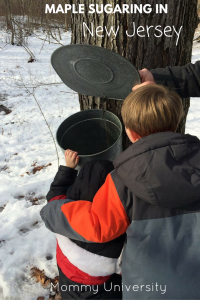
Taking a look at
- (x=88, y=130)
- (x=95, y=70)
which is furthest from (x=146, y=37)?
(x=88, y=130)

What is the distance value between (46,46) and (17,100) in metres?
6.16

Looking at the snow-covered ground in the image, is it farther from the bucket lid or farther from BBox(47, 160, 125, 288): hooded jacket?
the bucket lid

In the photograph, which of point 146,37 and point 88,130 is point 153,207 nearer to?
point 88,130

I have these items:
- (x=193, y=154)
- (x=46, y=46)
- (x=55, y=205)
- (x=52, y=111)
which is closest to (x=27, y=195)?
(x=55, y=205)

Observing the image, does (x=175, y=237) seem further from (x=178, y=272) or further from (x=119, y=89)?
(x=119, y=89)

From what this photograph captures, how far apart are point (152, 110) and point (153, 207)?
486 mm

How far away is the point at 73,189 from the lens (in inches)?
54.6

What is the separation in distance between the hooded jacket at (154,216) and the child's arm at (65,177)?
39 cm

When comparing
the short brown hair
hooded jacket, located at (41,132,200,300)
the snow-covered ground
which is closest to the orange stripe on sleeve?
hooded jacket, located at (41,132,200,300)

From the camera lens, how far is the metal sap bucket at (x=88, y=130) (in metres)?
1.92

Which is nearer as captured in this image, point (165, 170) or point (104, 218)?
point (165, 170)

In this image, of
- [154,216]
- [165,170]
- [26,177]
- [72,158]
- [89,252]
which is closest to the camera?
[165,170]

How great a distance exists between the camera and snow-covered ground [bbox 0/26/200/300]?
194cm

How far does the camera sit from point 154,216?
1058 millimetres
